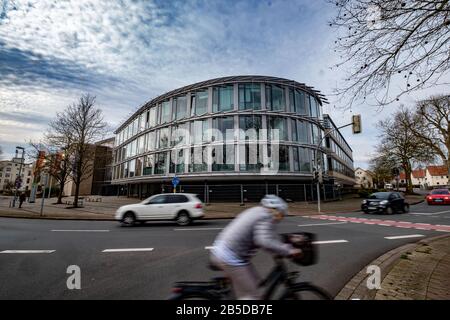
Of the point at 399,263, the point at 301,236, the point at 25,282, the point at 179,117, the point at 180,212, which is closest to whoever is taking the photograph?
the point at 301,236

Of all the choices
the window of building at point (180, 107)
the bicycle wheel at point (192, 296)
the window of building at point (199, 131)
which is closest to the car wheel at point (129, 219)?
the bicycle wheel at point (192, 296)

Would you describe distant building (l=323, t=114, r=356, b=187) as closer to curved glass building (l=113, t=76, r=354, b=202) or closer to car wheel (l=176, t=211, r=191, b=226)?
curved glass building (l=113, t=76, r=354, b=202)

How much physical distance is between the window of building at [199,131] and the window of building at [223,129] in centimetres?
108

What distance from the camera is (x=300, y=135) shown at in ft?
96.3

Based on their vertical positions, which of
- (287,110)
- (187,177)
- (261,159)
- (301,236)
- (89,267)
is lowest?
(89,267)

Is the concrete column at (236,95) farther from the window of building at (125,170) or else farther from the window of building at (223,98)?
the window of building at (125,170)

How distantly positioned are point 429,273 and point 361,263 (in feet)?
3.98

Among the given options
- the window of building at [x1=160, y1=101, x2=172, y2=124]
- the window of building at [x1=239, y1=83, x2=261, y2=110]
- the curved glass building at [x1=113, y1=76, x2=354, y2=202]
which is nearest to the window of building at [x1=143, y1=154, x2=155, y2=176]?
the curved glass building at [x1=113, y1=76, x2=354, y2=202]

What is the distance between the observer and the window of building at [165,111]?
108 ft

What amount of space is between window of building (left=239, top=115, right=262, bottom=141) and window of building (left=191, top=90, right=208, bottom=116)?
16.4 ft

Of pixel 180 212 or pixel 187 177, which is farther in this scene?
pixel 187 177

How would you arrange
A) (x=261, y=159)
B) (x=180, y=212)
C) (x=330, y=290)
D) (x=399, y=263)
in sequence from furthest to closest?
(x=261, y=159), (x=180, y=212), (x=399, y=263), (x=330, y=290)

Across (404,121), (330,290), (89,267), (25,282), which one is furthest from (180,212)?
(404,121)

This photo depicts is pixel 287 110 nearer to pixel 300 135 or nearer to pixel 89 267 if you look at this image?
pixel 300 135
